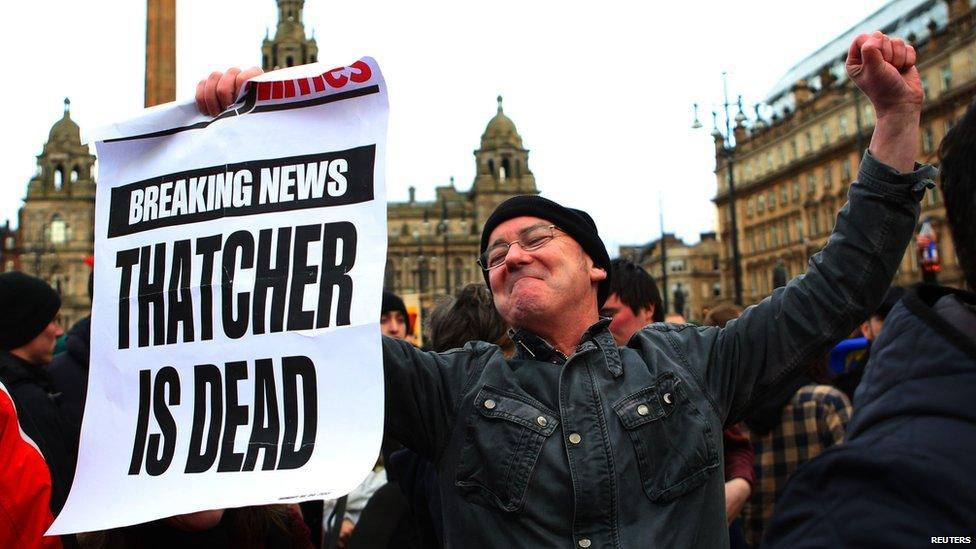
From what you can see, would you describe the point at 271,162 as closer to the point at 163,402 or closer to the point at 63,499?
the point at 163,402

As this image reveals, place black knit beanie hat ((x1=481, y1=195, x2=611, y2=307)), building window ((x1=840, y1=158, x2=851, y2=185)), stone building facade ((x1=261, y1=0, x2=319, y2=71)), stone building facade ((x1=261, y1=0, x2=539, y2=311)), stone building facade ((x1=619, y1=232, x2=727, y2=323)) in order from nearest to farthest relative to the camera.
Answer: black knit beanie hat ((x1=481, y1=195, x2=611, y2=307)) < building window ((x1=840, y1=158, x2=851, y2=185)) < stone building facade ((x1=261, y1=0, x2=319, y2=71)) < stone building facade ((x1=261, y1=0, x2=539, y2=311)) < stone building facade ((x1=619, y1=232, x2=727, y2=323))

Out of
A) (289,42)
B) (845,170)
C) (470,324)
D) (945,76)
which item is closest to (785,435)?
(470,324)

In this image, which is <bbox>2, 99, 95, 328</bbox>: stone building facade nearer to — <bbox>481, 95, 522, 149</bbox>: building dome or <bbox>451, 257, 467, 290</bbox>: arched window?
<bbox>451, 257, 467, 290</bbox>: arched window

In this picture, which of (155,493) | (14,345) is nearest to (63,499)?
(14,345)

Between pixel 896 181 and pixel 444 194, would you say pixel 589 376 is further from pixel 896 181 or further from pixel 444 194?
pixel 444 194

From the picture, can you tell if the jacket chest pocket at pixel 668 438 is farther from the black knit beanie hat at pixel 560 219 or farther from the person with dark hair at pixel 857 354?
the person with dark hair at pixel 857 354

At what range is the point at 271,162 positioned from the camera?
242 centimetres

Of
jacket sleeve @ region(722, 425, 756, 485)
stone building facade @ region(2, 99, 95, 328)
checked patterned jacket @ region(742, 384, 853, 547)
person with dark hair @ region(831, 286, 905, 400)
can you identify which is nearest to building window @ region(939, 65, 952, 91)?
person with dark hair @ region(831, 286, 905, 400)

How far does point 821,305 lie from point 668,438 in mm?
547

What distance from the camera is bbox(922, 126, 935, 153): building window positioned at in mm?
41219

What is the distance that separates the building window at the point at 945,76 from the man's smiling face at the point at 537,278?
43811mm

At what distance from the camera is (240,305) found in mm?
2305

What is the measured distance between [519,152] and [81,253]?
134ft

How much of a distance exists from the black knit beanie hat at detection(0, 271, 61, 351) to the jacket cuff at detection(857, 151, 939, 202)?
364 centimetres
